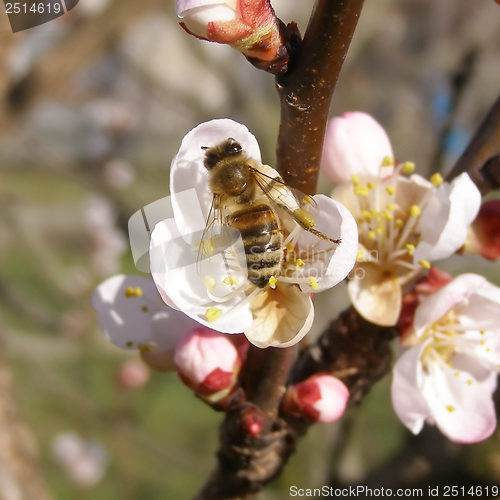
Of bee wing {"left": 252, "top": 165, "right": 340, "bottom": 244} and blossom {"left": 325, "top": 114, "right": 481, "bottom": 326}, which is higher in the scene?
bee wing {"left": 252, "top": 165, "right": 340, "bottom": 244}

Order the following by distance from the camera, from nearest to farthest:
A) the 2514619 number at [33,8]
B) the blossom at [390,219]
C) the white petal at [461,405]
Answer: the blossom at [390,219]
the white petal at [461,405]
the 2514619 number at [33,8]

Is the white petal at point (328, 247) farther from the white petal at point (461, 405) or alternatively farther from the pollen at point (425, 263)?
the white petal at point (461, 405)

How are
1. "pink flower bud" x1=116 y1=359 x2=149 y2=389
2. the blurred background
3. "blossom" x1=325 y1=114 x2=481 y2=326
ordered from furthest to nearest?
"pink flower bud" x1=116 y1=359 x2=149 y2=389
the blurred background
"blossom" x1=325 y1=114 x2=481 y2=326

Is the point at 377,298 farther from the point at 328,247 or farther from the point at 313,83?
the point at 313,83

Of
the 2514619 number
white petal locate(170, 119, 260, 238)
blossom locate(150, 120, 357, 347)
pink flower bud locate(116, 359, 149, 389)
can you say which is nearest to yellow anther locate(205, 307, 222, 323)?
blossom locate(150, 120, 357, 347)

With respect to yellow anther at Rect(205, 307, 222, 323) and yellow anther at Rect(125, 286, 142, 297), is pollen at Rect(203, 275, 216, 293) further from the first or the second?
yellow anther at Rect(125, 286, 142, 297)

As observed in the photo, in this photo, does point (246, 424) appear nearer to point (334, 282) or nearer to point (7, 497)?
point (334, 282)

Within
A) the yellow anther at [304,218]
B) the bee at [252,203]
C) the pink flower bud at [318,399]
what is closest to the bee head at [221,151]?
the bee at [252,203]
